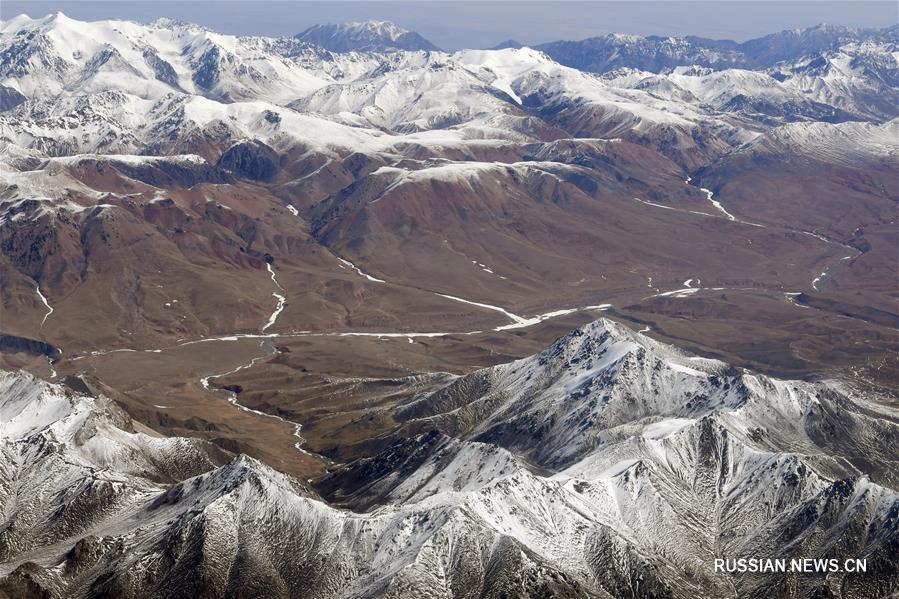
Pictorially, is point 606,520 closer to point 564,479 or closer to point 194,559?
point 564,479

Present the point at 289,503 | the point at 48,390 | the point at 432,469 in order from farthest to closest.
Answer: the point at 48,390 < the point at 432,469 < the point at 289,503

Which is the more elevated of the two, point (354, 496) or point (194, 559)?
point (194, 559)

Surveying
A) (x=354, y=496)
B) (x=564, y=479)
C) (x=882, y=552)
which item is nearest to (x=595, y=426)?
(x=564, y=479)

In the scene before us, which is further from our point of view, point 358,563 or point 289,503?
point 289,503

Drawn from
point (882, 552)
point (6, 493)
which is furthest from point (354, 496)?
point (882, 552)

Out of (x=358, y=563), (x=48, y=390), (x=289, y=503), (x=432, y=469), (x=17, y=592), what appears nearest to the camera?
(x=17, y=592)

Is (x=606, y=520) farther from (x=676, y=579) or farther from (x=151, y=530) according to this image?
(x=151, y=530)
